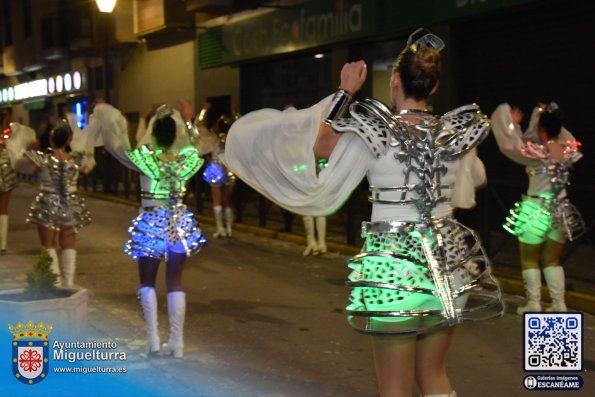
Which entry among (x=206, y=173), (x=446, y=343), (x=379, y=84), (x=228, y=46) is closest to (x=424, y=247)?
(x=446, y=343)

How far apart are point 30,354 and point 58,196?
342 centimetres

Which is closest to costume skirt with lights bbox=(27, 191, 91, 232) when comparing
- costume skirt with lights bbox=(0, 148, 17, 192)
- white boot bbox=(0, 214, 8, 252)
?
costume skirt with lights bbox=(0, 148, 17, 192)

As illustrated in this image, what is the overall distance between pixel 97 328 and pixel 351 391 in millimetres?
Answer: 2744

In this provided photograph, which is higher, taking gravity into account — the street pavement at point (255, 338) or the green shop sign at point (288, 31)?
the green shop sign at point (288, 31)

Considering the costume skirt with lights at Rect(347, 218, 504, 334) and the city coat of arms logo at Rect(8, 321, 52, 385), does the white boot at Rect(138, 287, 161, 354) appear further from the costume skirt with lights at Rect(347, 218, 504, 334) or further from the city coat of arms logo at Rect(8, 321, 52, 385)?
the costume skirt with lights at Rect(347, 218, 504, 334)

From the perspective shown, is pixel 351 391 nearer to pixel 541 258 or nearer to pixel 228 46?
pixel 541 258

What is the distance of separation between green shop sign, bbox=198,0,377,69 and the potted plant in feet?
34.9

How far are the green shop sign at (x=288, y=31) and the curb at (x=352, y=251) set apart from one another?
4.21 meters

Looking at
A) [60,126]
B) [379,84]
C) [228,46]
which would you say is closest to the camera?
[60,126]

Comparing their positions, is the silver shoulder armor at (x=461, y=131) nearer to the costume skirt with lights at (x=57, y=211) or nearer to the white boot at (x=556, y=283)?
the white boot at (x=556, y=283)

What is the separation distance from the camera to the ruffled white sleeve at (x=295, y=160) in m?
3.68

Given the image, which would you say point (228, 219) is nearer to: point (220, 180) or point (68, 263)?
point (220, 180)

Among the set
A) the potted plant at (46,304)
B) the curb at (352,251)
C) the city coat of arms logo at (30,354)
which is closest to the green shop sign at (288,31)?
the curb at (352,251)

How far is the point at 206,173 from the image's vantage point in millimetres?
14312
